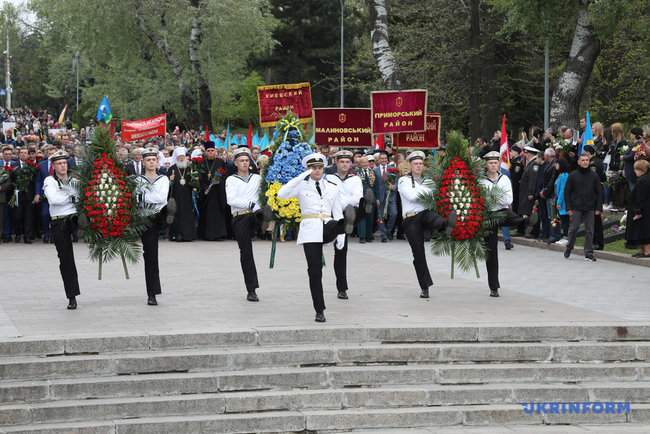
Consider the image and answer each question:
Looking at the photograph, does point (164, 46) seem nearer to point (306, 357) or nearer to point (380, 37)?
point (380, 37)

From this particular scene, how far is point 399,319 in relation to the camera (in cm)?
1327

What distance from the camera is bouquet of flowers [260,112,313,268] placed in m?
15.4

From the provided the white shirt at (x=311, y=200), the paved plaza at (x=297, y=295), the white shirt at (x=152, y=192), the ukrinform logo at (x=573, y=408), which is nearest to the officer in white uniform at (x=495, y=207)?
the paved plaza at (x=297, y=295)

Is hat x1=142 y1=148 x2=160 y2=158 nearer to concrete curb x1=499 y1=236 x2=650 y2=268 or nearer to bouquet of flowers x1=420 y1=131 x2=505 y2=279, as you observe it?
bouquet of flowers x1=420 y1=131 x2=505 y2=279

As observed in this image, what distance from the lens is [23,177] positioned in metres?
23.5

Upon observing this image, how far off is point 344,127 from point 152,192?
11354 mm

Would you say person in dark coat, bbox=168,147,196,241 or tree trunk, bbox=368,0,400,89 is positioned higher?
tree trunk, bbox=368,0,400,89

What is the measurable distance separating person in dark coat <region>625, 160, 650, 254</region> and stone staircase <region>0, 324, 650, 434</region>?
22.2 ft

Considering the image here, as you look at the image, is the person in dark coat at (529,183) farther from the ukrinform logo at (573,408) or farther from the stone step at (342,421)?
the stone step at (342,421)

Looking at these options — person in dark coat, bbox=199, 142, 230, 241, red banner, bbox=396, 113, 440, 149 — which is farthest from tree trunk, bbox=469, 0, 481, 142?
person in dark coat, bbox=199, 142, 230, 241

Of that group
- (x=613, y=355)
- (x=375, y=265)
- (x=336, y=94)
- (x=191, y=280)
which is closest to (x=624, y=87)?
(x=336, y=94)

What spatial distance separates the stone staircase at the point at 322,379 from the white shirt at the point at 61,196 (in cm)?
316

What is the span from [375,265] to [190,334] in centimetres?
798

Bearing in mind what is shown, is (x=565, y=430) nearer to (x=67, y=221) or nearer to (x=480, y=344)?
(x=480, y=344)
